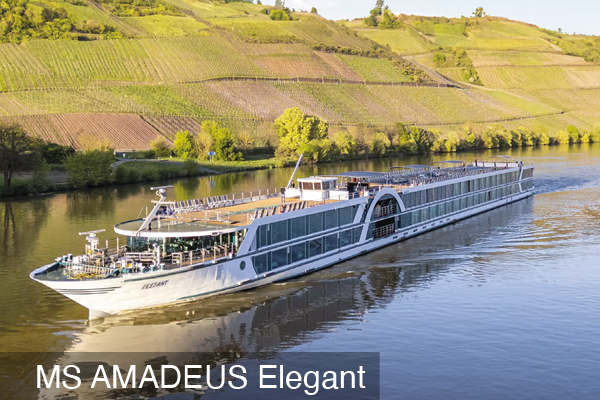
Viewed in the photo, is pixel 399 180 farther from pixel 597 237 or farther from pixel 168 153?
pixel 168 153

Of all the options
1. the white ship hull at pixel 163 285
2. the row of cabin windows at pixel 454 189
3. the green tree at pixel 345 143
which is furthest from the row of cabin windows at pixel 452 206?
the green tree at pixel 345 143

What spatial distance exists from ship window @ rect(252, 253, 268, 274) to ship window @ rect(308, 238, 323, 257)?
2.99 meters

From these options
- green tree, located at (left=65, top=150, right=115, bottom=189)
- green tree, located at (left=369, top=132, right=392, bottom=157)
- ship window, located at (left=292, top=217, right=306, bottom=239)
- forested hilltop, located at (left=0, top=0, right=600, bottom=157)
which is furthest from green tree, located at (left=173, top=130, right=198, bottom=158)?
ship window, located at (left=292, top=217, right=306, bottom=239)

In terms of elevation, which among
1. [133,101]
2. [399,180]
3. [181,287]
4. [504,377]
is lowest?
[504,377]

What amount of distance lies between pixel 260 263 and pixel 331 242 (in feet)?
16.8

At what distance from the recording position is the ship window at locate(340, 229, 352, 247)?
31047mm

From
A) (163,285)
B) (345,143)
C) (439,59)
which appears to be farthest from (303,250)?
(439,59)

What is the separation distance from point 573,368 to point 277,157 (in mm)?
67009

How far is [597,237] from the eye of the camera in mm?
36938

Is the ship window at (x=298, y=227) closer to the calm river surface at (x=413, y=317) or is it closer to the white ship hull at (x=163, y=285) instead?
the white ship hull at (x=163, y=285)

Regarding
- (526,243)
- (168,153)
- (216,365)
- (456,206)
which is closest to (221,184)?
(168,153)

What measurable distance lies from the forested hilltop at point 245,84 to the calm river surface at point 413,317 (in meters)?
51.6

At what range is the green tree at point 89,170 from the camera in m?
59.2

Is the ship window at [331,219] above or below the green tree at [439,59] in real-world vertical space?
below
